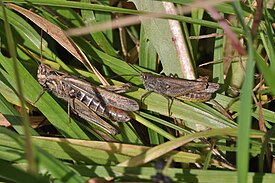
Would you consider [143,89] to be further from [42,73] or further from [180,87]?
[42,73]

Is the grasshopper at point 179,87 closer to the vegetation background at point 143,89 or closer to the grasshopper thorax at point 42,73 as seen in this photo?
the vegetation background at point 143,89

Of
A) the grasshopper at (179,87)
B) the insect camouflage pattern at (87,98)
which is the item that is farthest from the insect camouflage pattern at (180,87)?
the insect camouflage pattern at (87,98)

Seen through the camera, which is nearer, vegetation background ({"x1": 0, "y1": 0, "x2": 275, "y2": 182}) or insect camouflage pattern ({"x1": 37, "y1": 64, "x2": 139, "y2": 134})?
vegetation background ({"x1": 0, "y1": 0, "x2": 275, "y2": 182})

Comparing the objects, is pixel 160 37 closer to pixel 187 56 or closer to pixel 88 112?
pixel 187 56

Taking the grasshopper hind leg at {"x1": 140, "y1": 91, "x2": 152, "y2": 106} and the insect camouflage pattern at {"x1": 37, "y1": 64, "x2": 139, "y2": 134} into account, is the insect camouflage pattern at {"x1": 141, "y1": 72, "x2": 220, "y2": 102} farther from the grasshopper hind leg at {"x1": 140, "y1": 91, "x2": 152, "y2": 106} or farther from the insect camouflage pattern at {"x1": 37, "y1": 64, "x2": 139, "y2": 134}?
the insect camouflage pattern at {"x1": 37, "y1": 64, "x2": 139, "y2": 134}

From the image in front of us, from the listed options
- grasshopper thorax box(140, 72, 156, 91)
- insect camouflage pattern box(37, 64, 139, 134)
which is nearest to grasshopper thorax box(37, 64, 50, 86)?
insect camouflage pattern box(37, 64, 139, 134)

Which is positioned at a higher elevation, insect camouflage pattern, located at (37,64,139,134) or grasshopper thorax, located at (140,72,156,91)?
grasshopper thorax, located at (140,72,156,91)

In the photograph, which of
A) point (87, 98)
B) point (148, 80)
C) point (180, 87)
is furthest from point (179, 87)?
point (87, 98)
